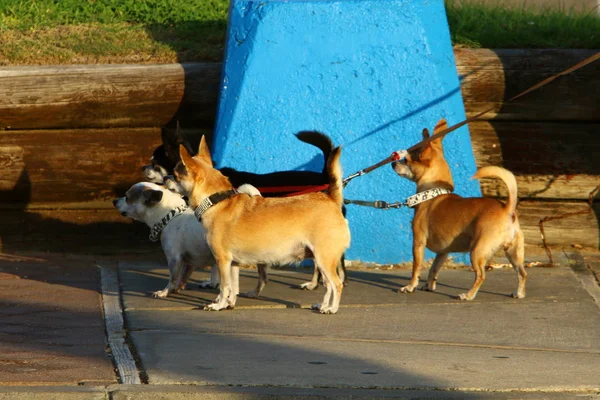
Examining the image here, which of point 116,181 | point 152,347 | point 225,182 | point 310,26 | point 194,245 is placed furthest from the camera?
point 116,181

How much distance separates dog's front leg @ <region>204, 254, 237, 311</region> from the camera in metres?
6.88

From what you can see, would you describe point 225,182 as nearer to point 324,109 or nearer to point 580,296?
point 324,109

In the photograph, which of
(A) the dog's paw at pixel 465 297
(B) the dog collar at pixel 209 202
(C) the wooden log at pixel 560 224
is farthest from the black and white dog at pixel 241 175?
(C) the wooden log at pixel 560 224

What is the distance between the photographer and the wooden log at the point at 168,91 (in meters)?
8.96

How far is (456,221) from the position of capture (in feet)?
24.3

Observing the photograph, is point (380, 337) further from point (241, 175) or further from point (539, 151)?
point (539, 151)

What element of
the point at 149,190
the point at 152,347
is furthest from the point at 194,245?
the point at 152,347

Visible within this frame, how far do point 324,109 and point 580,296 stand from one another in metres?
2.68

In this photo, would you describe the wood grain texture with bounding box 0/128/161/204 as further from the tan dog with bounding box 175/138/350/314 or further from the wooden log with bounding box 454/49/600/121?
the wooden log with bounding box 454/49/600/121

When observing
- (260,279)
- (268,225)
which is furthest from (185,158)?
(260,279)

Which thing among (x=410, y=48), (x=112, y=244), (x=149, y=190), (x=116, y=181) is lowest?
(x=112, y=244)

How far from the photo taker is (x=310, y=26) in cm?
855

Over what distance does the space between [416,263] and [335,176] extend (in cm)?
125

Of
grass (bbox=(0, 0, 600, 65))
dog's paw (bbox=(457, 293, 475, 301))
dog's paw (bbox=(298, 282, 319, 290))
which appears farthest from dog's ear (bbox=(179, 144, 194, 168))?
grass (bbox=(0, 0, 600, 65))
